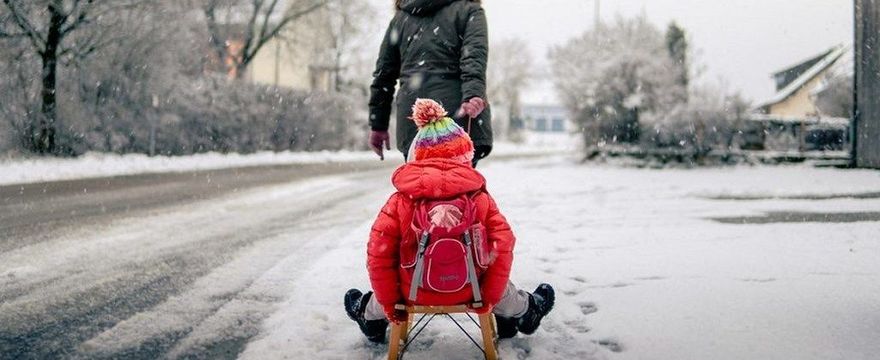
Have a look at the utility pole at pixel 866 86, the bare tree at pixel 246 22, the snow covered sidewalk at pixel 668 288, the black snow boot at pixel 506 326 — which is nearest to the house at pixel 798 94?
the utility pole at pixel 866 86

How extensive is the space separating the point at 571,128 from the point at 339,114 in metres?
10.9

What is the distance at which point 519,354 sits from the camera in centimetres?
287

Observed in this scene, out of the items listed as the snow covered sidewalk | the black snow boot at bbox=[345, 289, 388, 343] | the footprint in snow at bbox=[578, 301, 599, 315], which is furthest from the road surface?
the footprint in snow at bbox=[578, 301, 599, 315]

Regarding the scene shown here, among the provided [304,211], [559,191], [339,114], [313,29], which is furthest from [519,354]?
[313,29]

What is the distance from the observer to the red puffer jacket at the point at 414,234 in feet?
8.22

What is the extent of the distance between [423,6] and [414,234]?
1380 millimetres

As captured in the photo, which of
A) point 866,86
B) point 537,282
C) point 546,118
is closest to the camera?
point 537,282

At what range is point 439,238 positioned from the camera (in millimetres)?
2506

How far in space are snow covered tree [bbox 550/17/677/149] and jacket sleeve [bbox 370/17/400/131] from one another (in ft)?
54.1

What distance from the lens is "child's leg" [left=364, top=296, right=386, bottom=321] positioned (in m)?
2.90

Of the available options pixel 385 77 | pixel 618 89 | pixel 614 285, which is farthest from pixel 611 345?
pixel 618 89

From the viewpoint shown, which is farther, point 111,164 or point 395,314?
point 111,164

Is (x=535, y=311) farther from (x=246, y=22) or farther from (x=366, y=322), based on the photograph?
(x=246, y=22)

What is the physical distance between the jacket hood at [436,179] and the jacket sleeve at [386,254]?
0.09m
